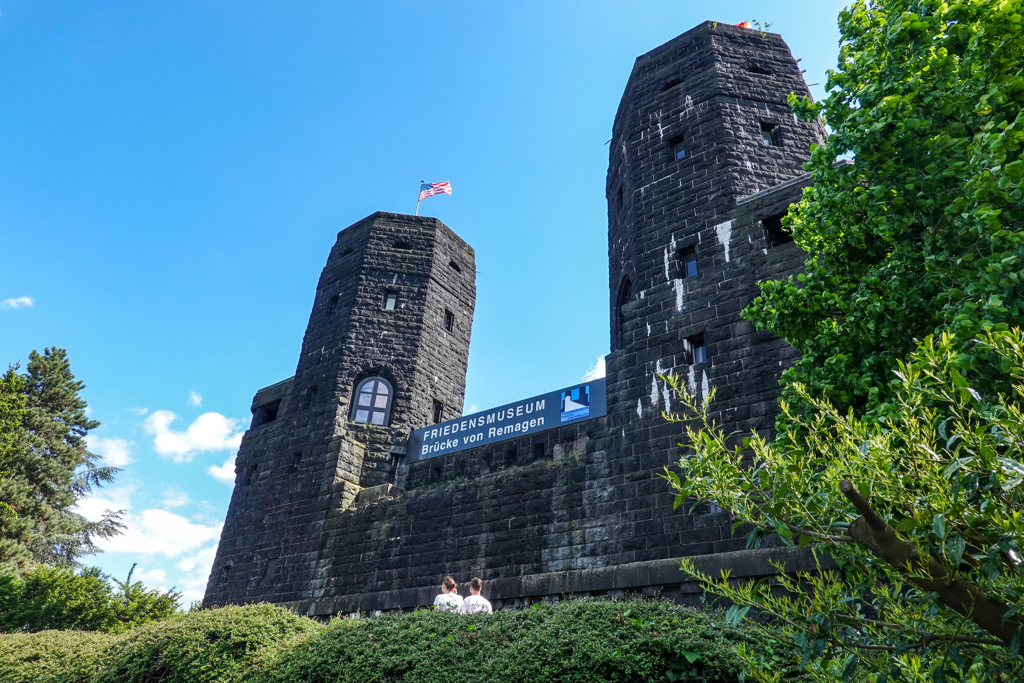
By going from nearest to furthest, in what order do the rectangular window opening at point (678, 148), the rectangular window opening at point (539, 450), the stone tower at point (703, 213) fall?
the stone tower at point (703, 213)
the rectangular window opening at point (539, 450)
the rectangular window opening at point (678, 148)

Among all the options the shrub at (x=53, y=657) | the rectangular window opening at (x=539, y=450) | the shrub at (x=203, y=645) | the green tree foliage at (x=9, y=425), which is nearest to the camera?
the shrub at (x=203, y=645)

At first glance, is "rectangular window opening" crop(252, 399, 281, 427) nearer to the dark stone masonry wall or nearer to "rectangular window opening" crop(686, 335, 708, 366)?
the dark stone masonry wall

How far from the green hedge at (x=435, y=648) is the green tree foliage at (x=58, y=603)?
8.41 m

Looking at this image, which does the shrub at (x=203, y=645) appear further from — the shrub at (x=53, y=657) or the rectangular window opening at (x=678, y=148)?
the rectangular window opening at (x=678, y=148)

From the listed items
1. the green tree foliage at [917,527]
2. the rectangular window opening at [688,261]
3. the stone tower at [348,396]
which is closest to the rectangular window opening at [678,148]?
the rectangular window opening at [688,261]

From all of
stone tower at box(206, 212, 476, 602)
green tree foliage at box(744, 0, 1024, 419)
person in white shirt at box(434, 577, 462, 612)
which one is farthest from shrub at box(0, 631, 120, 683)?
green tree foliage at box(744, 0, 1024, 419)

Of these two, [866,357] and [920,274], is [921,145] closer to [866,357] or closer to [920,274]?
[920,274]

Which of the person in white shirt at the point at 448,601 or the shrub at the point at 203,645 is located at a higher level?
the person in white shirt at the point at 448,601

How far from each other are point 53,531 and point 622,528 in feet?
69.5

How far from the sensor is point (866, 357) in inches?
295

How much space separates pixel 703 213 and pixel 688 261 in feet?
3.43

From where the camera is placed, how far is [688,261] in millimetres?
14008

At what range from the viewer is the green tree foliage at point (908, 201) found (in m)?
5.93

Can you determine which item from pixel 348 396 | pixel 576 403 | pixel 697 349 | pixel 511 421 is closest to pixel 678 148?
pixel 697 349
